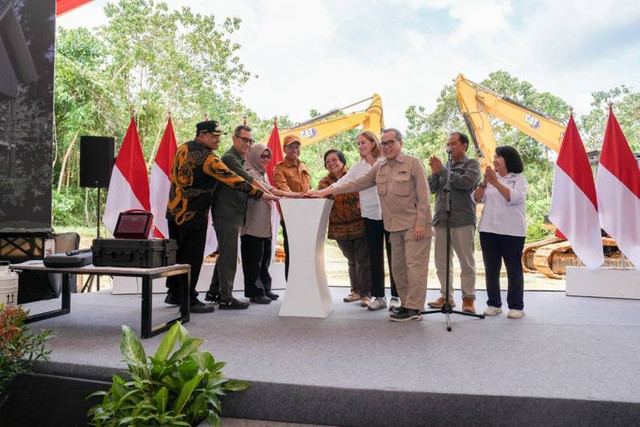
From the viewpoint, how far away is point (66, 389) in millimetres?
2145

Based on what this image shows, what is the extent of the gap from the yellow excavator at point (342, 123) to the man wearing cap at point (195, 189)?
3.30 m

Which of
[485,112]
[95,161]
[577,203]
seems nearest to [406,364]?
[577,203]

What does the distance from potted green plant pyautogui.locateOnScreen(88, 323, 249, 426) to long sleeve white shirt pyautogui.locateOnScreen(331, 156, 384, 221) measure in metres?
2.11

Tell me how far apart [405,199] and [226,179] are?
51.4 inches

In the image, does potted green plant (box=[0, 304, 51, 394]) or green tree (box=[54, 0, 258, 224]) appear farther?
green tree (box=[54, 0, 258, 224])

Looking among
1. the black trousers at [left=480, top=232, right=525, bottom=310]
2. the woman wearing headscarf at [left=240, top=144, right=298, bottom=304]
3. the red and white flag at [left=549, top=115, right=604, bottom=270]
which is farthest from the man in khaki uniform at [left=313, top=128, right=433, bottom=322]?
the red and white flag at [left=549, top=115, right=604, bottom=270]

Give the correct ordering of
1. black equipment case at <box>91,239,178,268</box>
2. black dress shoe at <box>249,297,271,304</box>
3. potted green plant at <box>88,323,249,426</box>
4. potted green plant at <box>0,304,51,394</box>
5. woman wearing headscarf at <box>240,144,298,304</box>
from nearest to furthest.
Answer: potted green plant at <box>88,323,249,426</box>
potted green plant at <box>0,304,51,394</box>
black equipment case at <box>91,239,178,268</box>
woman wearing headscarf at <box>240,144,298,304</box>
black dress shoe at <box>249,297,271,304</box>

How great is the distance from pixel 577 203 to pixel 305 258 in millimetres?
2921

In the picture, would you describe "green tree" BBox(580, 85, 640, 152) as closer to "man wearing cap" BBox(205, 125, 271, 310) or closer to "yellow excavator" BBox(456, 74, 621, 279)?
"yellow excavator" BBox(456, 74, 621, 279)

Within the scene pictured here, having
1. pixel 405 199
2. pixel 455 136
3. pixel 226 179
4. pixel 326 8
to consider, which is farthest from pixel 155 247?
pixel 326 8

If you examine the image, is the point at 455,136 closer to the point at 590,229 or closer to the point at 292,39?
the point at 590,229

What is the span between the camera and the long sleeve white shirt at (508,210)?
11.6ft

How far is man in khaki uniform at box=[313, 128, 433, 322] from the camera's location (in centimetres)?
335

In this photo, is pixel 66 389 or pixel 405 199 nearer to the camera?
pixel 66 389
